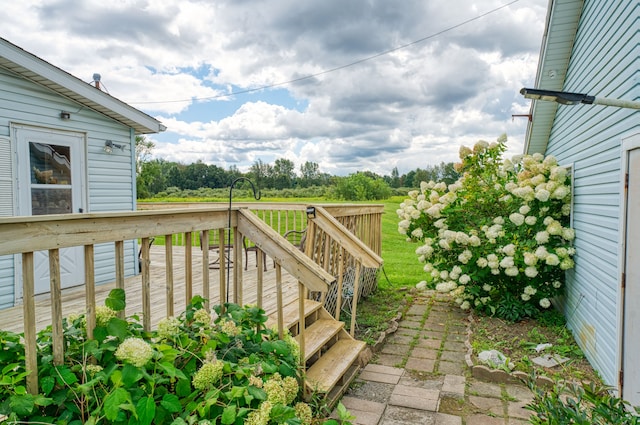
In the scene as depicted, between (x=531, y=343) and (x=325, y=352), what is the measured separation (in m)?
2.25

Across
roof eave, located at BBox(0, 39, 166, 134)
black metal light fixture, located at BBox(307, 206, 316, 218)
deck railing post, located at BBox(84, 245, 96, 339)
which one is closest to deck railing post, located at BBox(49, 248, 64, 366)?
deck railing post, located at BBox(84, 245, 96, 339)

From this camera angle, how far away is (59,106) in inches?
195

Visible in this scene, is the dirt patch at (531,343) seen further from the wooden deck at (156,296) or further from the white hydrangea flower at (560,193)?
the wooden deck at (156,296)

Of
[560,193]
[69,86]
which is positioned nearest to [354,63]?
[560,193]

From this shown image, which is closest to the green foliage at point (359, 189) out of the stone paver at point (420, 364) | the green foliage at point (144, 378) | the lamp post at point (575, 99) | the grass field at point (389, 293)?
the grass field at point (389, 293)

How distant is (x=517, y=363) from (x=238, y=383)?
291 centimetres

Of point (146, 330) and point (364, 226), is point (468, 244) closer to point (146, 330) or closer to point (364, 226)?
point (364, 226)

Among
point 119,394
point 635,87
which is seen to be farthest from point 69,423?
point 635,87

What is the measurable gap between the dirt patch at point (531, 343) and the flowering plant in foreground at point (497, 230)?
25 cm

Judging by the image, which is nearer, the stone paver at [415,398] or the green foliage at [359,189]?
the stone paver at [415,398]

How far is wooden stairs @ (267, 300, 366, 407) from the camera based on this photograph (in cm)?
297

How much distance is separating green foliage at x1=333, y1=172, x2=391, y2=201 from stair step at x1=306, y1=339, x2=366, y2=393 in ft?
76.7

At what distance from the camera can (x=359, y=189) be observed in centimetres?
2733

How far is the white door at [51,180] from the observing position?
183 inches
